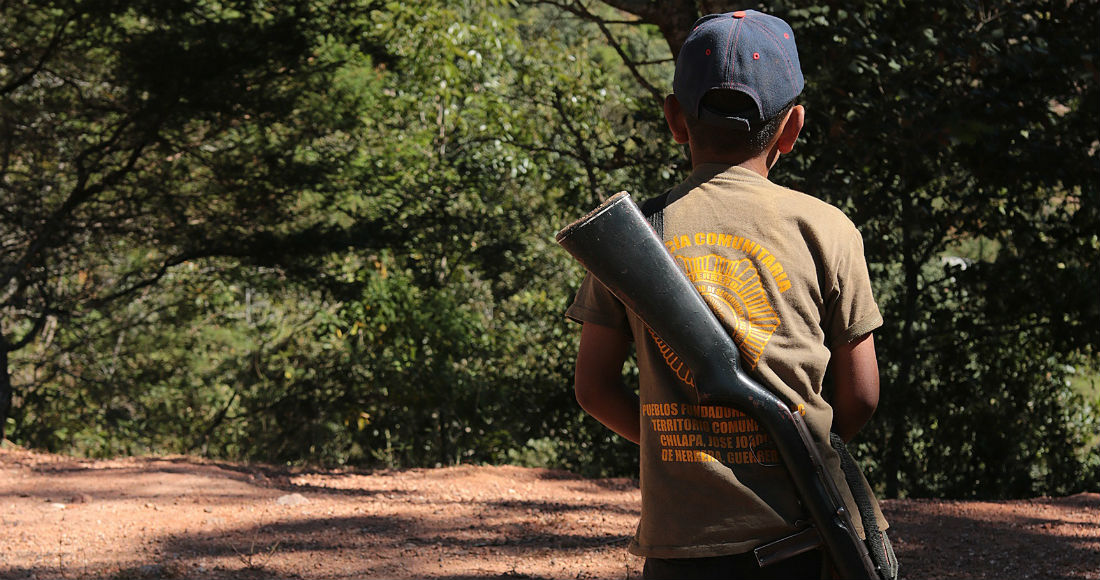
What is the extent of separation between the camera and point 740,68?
5.02 ft

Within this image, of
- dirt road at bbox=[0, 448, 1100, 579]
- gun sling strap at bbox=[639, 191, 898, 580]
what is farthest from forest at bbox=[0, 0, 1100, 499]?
gun sling strap at bbox=[639, 191, 898, 580]

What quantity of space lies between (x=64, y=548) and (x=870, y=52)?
14.2ft

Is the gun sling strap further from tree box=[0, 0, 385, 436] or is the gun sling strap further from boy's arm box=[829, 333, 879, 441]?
tree box=[0, 0, 385, 436]

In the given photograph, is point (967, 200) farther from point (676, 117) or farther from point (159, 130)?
point (676, 117)

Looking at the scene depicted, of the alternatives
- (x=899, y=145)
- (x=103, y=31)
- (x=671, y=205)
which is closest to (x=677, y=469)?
(x=671, y=205)

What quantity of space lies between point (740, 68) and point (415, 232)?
25.5 ft

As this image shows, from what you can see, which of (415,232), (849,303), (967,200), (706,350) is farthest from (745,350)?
(415,232)

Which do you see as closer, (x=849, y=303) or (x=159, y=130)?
(x=849, y=303)

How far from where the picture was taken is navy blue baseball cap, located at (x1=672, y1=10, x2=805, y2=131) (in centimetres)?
153

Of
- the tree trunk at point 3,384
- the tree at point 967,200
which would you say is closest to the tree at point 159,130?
the tree trunk at point 3,384

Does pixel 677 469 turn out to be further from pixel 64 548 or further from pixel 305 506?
pixel 305 506

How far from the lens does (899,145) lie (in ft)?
17.8

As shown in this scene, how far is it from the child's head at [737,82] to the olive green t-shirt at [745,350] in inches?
2.8

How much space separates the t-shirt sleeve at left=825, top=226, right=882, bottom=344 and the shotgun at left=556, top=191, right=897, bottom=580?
0.53ft
